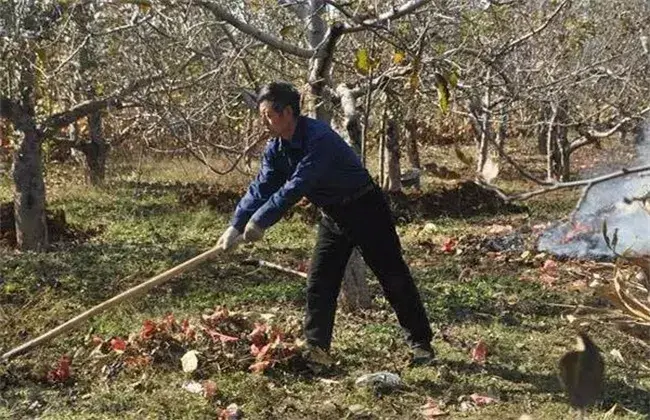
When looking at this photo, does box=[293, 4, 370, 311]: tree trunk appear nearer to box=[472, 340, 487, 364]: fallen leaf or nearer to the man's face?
the man's face

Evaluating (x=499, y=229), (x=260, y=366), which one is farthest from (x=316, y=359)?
(x=499, y=229)

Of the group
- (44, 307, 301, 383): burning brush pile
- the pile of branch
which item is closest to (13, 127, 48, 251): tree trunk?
(44, 307, 301, 383): burning brush pile

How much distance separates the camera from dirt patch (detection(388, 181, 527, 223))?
36.5 ft

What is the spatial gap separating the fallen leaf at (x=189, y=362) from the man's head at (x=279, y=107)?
4.05ft

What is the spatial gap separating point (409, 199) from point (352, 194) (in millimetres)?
7114

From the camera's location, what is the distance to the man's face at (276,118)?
4.23 meters

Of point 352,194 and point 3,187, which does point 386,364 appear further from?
point 3,187

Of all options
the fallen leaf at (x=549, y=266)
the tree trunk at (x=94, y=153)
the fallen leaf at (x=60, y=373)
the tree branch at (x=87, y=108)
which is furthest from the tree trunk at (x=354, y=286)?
the tree trunk at (x=94, y=153)

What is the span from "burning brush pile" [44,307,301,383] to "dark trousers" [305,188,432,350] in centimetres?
24

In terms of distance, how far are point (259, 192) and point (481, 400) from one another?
4.98 feet

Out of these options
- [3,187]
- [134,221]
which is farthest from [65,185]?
[134,221]

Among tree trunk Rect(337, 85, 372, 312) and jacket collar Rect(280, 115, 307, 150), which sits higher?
jacket collar Rect(280, 115, 307, 150)

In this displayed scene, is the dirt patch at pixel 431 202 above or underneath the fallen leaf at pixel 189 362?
above

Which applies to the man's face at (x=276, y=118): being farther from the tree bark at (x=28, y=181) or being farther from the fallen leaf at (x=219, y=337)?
the tree bark at (x=28, y=181)
